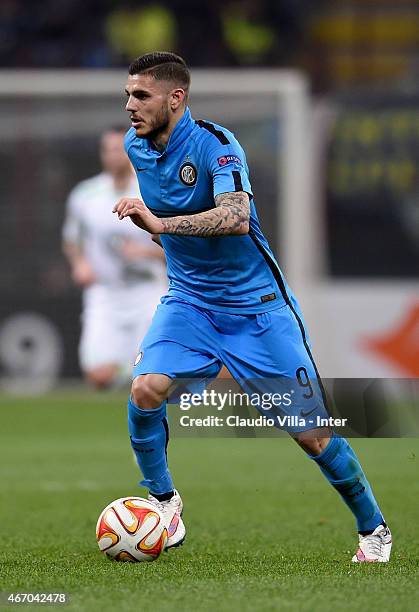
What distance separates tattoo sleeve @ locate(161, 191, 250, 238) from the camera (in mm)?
5277

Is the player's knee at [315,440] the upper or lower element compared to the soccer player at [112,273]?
upper

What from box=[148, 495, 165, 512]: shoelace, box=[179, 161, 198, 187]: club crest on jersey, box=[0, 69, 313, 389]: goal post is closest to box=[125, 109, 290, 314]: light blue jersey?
box=[179, 161, 198, 187]: club crest on jersey

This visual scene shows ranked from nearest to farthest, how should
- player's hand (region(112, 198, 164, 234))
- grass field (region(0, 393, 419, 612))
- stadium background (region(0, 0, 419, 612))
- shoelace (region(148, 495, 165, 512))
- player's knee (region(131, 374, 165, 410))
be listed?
1. grass field (region(0, 393, 419, 612))
2. player's hand (region(112, 198, 164, 234))
3. player's knee (region(131, 374, 165, 410))
4. stadium background (region(0, 0, 419, 612))
5. shoelace (region(148, 495, 165, 512))

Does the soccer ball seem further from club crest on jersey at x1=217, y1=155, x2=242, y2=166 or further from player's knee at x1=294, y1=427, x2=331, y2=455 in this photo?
club crest on jersey at x1=217, y1=155, x2=242, y2=166

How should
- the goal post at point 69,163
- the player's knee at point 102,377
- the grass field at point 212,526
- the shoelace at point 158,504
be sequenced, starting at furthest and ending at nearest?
the goal post at point 69,163 < the player's knee at point 102,377 < the shoelace at point 158,504 < the grass field at point 212,526

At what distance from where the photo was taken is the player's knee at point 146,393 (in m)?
5.55

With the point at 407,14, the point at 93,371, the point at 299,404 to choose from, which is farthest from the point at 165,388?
the point at 407,14

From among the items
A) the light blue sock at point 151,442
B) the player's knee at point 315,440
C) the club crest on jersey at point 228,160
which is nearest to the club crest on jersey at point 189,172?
the club crest on jersey at point 228,160

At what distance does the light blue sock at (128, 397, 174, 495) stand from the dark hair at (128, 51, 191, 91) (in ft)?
4.47

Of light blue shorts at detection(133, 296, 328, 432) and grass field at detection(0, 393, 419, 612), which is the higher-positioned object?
light blue shorts at detection(133, 296, 328, 432)

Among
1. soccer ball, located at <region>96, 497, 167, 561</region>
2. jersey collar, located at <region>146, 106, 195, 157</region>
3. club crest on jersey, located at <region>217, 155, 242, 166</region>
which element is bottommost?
soccer ball, located at <region>96, 497, 167, 561</region>

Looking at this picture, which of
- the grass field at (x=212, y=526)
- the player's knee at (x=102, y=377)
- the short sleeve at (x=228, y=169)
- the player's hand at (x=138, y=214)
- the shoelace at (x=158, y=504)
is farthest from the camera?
the player's knee at (x=102, y=377)

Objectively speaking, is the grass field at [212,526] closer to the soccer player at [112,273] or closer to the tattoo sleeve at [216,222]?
the soccer player at [112,273]

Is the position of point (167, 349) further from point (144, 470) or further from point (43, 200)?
point (43, 200)
